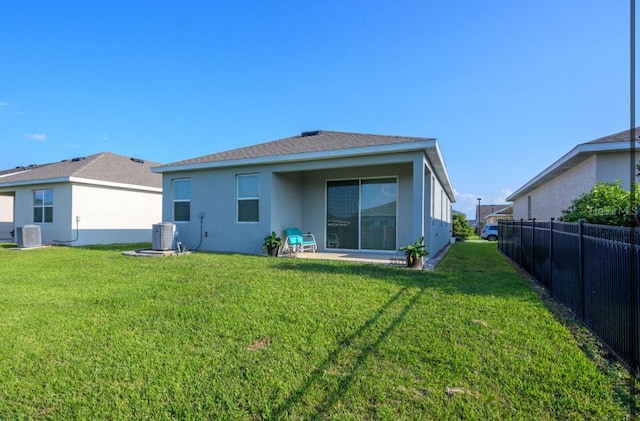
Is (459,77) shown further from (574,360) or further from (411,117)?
(574,360)

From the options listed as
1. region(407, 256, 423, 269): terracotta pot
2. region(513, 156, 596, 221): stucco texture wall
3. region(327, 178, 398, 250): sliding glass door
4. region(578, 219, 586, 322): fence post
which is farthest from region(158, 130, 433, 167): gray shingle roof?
region(513, 156, 596, 221): stucco texture wall

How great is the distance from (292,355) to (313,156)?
6.69 metres

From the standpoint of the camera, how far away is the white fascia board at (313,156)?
776cm

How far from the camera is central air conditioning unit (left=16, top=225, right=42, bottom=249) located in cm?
1169

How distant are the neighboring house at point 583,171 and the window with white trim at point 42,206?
19466 mm

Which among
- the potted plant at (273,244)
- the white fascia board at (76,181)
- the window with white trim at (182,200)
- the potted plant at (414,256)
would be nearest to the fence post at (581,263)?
the potted plant at (414,256)

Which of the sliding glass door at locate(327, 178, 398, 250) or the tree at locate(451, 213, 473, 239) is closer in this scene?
the sliding glass door at locate(327, 178, 398, 250)

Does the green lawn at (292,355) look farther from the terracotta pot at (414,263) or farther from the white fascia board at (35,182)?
the white fascia board at (35,182)

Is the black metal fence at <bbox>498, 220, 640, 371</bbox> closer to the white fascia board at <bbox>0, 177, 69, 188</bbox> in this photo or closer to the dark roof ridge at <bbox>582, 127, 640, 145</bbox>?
the dark roof ridge at <bbox>582, 127, 640, 145</bbox>

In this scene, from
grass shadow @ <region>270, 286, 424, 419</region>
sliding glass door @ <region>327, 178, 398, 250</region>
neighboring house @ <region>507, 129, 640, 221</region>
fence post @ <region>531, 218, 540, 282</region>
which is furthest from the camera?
sliding glass door @ <region>327, 178, 398, 250</region>

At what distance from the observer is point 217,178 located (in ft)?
35.1

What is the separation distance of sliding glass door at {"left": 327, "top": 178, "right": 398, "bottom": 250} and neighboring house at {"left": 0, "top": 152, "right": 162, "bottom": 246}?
1069cm

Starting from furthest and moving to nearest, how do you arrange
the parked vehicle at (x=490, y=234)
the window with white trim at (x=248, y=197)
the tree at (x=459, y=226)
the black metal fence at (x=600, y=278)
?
the parked vehicle at (x=490, y=234) → the tree at (x=459, y=226) → the window with white trim at (x=248, y=197) → the black metal fence at (x=600, y=278)

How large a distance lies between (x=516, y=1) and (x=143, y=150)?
2235 cm
